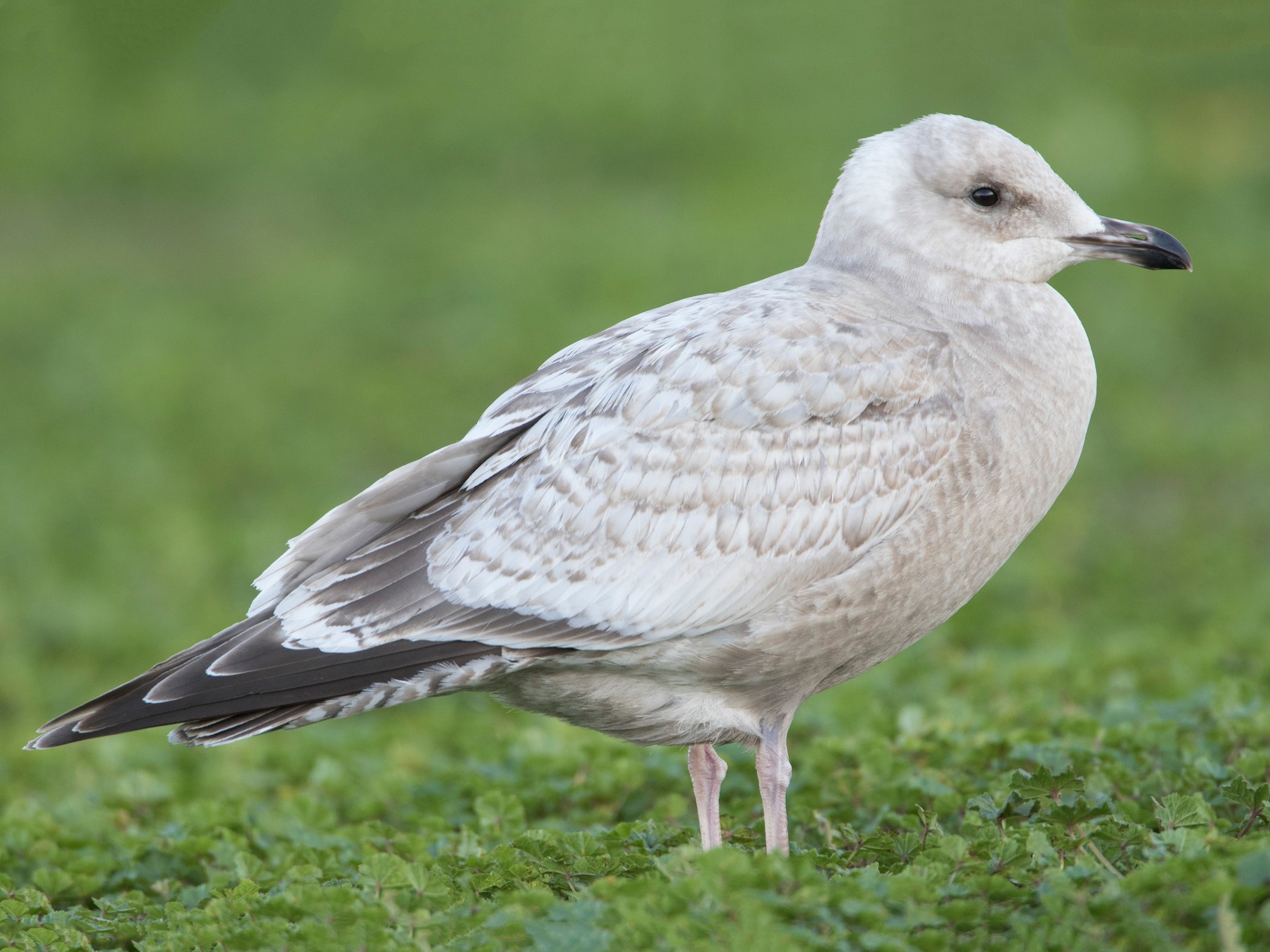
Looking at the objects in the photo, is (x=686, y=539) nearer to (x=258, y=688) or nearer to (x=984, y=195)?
(x=258, y=688)

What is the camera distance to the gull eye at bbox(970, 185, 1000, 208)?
4914mm

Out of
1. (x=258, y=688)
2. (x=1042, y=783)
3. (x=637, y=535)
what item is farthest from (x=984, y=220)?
(x=258, y=688)

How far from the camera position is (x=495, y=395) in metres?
11.3

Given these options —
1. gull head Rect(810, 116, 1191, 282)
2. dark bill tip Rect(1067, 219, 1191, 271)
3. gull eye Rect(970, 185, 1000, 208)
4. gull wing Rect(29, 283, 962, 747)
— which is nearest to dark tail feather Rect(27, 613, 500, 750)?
gull wing Rect(29, 283, 962, 747)

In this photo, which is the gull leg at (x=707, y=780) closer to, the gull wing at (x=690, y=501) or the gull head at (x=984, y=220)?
the gull wing at (x=690, y=501)

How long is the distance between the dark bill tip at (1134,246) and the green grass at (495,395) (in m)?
1.64

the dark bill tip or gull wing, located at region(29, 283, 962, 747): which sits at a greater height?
the dark bill tip

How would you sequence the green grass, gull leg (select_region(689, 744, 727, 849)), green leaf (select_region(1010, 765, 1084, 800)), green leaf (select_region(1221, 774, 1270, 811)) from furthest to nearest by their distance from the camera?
gull leg (select_region(689, 744, 727, 849)) < green leaf (select_region(1010, 765, 1084, 800)) < green leaf (select_region(1221, 774, 1270, 811)) < the green grass

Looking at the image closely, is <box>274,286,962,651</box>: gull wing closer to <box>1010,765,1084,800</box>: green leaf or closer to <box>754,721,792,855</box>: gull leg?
<box>754,721,792,855</box>: gull leg

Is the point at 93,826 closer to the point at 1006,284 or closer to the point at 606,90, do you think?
the point at 1006,284

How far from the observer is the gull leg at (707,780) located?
193 inches

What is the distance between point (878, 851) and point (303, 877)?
5.69 feet

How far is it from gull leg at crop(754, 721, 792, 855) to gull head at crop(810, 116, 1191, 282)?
1.55m

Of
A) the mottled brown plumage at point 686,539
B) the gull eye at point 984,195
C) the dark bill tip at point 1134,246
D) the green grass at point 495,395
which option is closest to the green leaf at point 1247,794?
the green grass at point 495,395
